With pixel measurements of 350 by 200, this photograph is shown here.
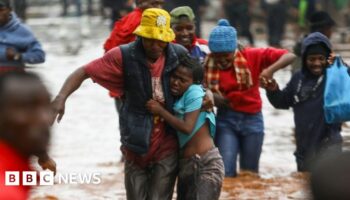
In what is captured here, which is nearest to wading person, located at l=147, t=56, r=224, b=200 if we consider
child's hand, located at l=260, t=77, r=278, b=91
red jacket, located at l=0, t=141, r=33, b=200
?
child's hand, located at l=260, t=77, r=278, b=91

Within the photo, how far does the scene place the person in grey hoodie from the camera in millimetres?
9734

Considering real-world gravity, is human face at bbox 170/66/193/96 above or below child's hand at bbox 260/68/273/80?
above

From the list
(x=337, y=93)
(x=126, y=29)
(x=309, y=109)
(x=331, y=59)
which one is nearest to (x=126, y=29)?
(x=126, y=29)

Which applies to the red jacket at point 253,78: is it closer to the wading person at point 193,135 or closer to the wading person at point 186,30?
the wading person at point 186,30

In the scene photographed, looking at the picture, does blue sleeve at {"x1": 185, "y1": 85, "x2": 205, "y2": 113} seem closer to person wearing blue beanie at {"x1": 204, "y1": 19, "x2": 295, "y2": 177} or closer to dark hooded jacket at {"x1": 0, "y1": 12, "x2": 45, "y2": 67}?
person wearing blue beanie at {"x1": 204, "y1": 19, "x2": 295, "y2": 177}

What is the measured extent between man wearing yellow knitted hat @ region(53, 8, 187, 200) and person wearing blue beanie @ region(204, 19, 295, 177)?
1.65 metres

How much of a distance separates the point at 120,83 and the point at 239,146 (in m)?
2.79

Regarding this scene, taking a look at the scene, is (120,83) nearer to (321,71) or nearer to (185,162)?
(185,162)

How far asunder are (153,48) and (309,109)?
7.19ft

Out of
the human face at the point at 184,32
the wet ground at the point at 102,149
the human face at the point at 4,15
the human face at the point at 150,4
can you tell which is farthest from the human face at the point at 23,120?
the human face at the point at 4,15

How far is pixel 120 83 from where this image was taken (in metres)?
6.79

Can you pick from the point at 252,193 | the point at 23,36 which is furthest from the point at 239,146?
the point at 23,36

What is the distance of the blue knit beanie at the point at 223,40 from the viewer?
8.39 m

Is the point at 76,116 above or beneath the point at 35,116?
beneath
